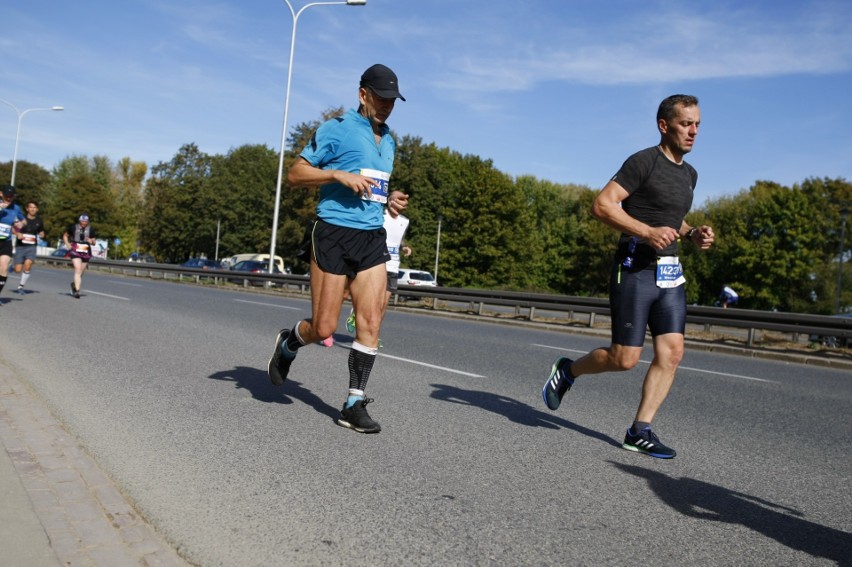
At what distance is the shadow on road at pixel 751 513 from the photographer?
332 cm

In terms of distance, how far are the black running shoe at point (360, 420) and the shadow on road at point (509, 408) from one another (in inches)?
47.4

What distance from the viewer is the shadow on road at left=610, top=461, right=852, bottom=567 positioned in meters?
3.32

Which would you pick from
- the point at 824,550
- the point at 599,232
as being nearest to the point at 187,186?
the point at 599,232

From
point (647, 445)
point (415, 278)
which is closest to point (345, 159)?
point (647, 445)

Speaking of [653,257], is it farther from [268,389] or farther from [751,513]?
[268,389]

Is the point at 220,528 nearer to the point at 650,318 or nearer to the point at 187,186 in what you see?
the point at 650,318

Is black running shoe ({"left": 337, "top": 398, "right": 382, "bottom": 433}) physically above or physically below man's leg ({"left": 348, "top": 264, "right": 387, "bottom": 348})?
below

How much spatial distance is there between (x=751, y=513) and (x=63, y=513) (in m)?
3.00

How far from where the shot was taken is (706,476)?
443 centimetres

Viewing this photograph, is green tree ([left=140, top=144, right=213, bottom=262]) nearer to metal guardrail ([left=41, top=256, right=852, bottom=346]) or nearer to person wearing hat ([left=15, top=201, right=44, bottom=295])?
metal guardrail ([left=41, top=256, right=852, bottom=346])

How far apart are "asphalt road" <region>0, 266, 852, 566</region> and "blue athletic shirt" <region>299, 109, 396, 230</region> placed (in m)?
1.35

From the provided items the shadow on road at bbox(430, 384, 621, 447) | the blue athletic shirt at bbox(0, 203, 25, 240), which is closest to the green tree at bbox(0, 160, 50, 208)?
the blue athletic shirt at bbox(0, 203, 25, 240)

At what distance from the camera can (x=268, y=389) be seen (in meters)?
6.49

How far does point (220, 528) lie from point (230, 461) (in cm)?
105
